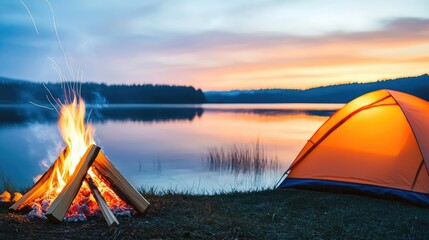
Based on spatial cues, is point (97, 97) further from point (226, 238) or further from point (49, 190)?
point (226, 238)

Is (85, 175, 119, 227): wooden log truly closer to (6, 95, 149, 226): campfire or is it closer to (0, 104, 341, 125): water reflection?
(6, 95, 149, 226): campfire

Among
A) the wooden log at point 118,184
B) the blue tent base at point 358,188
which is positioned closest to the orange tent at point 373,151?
the blue tent base at point 358,188

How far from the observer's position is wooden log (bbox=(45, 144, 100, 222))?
5211mm

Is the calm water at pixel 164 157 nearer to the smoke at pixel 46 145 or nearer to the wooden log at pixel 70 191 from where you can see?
the smoke at pixel 46 145

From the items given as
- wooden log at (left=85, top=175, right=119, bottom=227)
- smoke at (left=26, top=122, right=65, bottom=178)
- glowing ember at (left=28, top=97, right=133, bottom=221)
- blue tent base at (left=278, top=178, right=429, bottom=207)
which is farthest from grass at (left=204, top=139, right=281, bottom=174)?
wooden log at (left=85, top=175, right=119, bottom=227)

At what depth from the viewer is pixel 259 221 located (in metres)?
6.28

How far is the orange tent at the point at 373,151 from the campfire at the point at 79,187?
428 cm

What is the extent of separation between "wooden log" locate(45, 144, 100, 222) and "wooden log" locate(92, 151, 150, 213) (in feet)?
0.61

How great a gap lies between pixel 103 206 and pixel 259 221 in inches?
86.5

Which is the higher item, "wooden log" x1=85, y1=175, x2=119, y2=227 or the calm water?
"wooden log" x1=85, y1=175, x2=119, y2=227

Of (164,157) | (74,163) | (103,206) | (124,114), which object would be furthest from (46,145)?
(124,114)

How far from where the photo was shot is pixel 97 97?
8.42 metres

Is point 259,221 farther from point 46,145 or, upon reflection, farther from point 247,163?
point 46,145

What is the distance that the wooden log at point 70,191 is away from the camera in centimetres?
521
